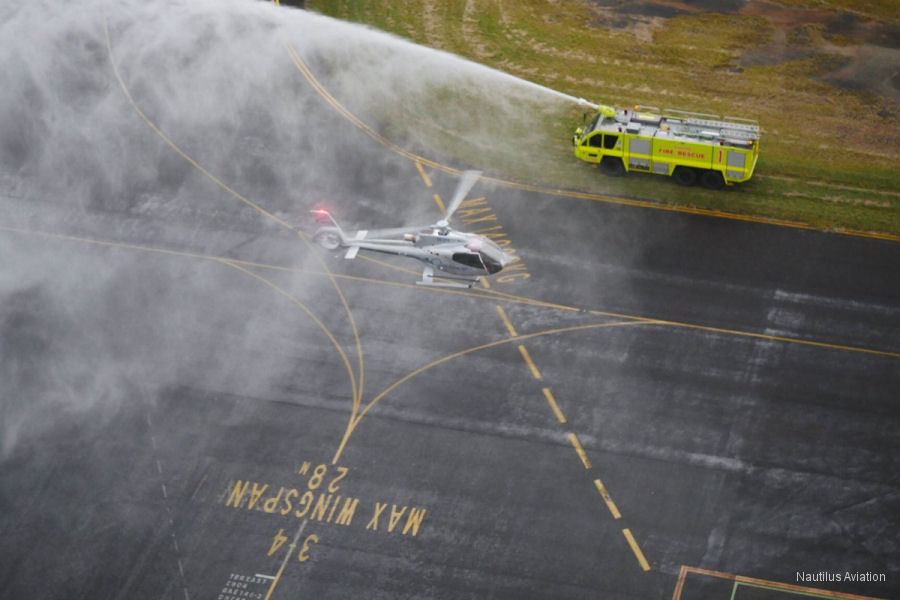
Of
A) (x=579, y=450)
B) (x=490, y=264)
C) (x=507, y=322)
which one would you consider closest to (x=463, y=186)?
(x=490, y=264)

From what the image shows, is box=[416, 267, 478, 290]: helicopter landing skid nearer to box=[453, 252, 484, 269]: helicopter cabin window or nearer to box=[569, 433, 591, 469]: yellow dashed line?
box=[453, 252, 484, 269]: helicopter cabin window

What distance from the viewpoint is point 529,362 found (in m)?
47.5

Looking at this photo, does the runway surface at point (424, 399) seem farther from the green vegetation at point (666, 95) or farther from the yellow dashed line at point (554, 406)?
the green vegetation at point (666, 95)

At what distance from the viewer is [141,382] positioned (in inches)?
1881

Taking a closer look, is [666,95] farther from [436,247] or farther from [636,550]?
[636,550]

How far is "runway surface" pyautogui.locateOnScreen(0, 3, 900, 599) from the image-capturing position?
40562mm

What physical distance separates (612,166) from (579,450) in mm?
20467

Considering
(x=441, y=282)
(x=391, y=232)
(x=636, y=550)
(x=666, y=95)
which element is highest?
(x=666, y=95)

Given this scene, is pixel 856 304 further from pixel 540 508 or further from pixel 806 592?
pixel 540 508

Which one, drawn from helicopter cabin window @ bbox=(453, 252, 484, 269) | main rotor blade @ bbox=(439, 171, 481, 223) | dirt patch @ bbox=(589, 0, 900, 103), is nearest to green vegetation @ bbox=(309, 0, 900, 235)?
dirt patch @ bbox=(589, 0, 900, 103)

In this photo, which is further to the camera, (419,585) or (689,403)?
(689,403)

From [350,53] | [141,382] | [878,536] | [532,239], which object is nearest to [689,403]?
[878,536]

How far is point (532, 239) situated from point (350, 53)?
22698 millimetres

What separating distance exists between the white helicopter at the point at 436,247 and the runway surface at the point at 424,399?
1207 mm
